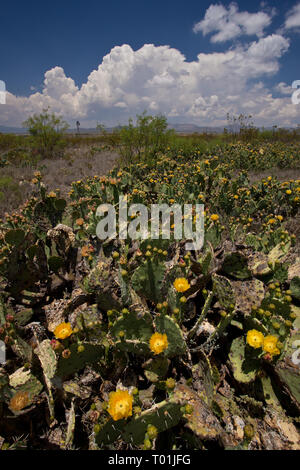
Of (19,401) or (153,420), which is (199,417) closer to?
(153,420)

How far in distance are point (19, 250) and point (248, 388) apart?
2.63m

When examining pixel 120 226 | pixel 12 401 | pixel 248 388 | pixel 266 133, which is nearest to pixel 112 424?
pixel 12 401

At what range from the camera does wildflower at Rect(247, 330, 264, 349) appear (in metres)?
1.60

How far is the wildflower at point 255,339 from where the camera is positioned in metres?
1.60

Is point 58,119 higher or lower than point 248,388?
higher

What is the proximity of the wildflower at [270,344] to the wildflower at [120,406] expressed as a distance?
37.3 inches

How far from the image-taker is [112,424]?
137cm

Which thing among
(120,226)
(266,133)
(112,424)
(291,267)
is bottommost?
(112,424)

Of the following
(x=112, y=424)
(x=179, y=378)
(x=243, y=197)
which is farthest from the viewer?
(x=243, y=197)

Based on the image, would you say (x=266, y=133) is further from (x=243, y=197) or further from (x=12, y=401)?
(x=12, y=401)

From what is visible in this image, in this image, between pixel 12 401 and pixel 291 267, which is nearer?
pixel 12 401

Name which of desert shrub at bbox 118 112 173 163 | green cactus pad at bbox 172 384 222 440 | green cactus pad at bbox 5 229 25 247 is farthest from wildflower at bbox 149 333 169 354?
desert shrub at bbox 118 112 173 163

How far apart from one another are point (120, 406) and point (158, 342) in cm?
41

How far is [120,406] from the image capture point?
52.7 inches
